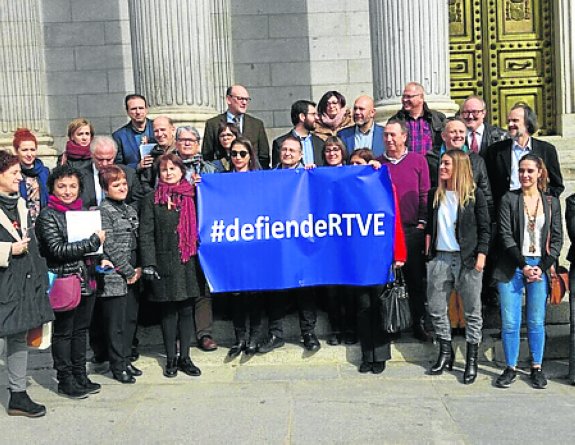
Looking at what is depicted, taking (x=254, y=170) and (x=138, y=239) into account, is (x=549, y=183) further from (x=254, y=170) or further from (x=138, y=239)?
(x=138, y=239)

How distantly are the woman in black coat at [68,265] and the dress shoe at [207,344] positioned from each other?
1.11m

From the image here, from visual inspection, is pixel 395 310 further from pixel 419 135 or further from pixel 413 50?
pixel 413 50

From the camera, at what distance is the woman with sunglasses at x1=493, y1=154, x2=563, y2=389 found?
5.88 m

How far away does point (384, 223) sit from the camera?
6469mm

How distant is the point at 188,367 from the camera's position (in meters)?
6.43

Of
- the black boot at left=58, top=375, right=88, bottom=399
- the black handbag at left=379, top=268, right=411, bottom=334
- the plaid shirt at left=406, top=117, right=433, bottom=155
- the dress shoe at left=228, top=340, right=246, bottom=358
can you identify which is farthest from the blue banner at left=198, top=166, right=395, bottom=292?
the black boot at left=58, top=375, right=88, bottom=399

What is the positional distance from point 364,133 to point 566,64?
5.53 metres

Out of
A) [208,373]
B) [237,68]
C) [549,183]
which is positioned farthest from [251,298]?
[237,68]

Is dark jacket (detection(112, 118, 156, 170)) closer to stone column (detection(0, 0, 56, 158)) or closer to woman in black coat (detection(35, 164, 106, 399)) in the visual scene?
woman in black coat (detection(35, 164, 106, 399))

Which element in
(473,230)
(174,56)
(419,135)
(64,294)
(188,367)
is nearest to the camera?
(64,294)

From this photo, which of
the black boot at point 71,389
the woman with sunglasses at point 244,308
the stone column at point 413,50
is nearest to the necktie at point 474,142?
the stone column at point 413,50

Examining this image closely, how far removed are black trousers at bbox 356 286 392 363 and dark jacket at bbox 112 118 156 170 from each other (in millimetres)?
2607

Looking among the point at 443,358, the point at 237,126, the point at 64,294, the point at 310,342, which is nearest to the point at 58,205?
the point at 64,294

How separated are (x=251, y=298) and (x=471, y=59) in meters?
6.91
